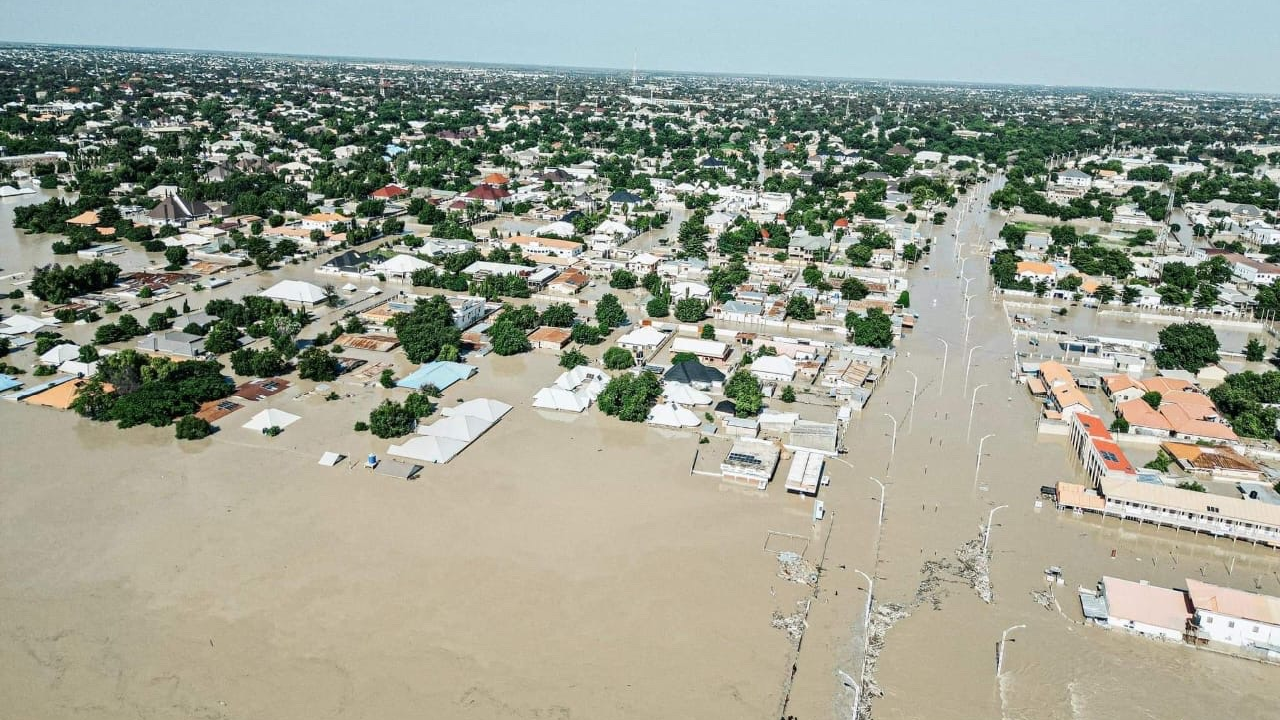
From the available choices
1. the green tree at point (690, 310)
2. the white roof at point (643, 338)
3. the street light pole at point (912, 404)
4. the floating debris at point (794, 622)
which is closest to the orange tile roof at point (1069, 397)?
the street light pole at point (912, 404)

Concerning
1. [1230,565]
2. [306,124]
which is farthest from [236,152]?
[1230,565]

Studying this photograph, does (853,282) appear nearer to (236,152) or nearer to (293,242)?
(293,242)

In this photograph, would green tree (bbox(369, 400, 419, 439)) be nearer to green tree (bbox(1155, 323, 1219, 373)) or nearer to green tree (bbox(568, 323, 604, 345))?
green tree (bbox(568, 323, 604, 345))

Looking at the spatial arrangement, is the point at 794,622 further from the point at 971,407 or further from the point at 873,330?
the point at 873,330

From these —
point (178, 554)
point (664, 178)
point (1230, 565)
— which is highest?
point (664, 178)

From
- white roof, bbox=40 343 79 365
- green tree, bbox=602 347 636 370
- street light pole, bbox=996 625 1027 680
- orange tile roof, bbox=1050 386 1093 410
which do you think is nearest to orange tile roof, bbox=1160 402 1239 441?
orange tile roof, bbox=1050 386 1093 410

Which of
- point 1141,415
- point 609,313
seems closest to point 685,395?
point 609,313

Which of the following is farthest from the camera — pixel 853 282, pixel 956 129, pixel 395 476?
pixel 956 129
